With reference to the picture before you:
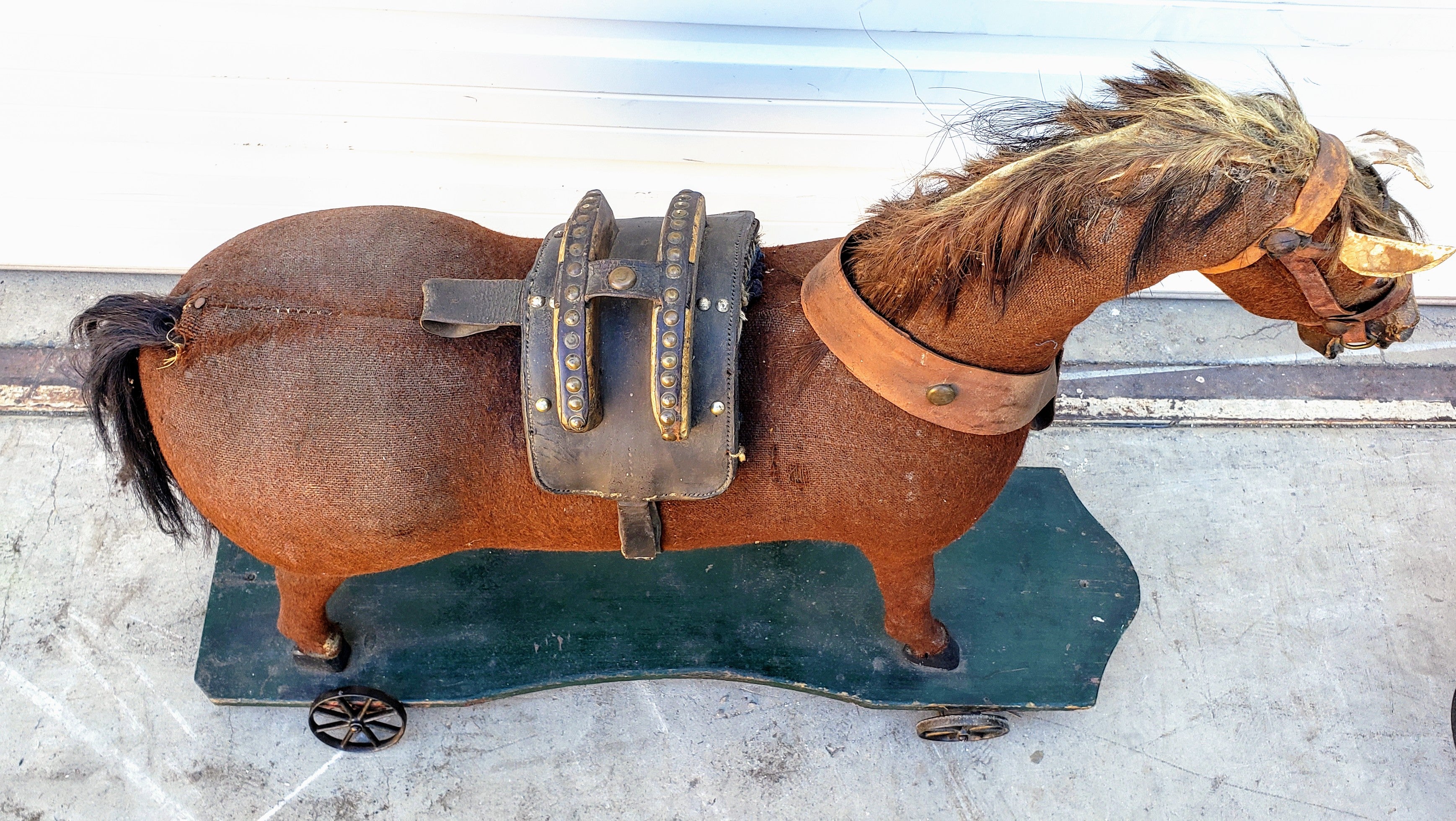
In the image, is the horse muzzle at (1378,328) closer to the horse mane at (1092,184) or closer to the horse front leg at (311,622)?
the horse mane at (1092,184)

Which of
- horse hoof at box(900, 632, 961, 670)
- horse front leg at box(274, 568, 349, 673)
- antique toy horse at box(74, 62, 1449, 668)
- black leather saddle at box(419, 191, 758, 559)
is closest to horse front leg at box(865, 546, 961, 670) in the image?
horse hoof at box(900, 632, 961, 670)

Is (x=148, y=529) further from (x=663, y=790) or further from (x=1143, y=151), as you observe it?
(x=1143, y=151)

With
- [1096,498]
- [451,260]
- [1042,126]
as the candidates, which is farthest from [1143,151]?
[1096,498]

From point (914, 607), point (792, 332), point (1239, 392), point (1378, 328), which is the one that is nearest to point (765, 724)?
point (914, 607)

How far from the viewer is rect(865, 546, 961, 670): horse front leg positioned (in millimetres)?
2082

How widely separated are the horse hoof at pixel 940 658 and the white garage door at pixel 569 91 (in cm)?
148

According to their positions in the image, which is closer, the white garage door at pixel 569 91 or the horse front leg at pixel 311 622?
the horse front leg at pixel 311 622

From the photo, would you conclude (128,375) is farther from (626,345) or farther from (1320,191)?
(1320,191)

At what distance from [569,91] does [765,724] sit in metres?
2.11

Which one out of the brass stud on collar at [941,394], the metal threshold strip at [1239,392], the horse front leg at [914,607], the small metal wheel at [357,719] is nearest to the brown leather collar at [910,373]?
the brass stud on collar at [941,394]

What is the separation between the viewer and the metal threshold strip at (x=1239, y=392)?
10.8ft

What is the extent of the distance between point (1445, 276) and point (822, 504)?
11.1 feet

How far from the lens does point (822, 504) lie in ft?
5.82

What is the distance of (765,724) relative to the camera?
2650 mm
